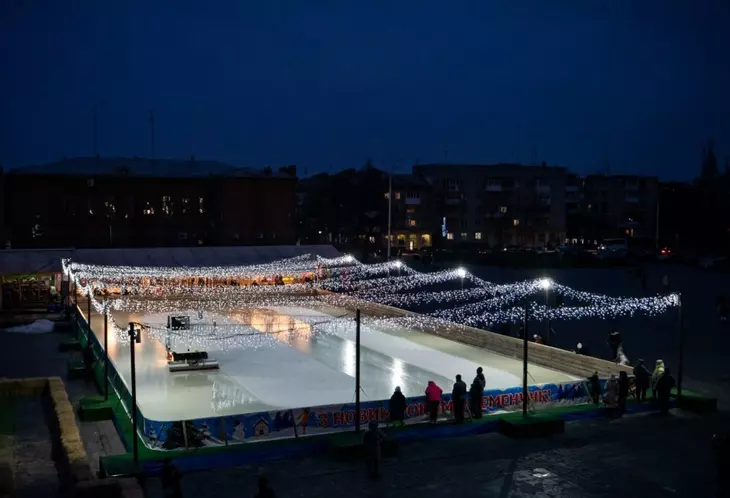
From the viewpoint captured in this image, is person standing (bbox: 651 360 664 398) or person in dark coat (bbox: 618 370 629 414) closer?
person in dark coat (bbox: 618 370 629 414)

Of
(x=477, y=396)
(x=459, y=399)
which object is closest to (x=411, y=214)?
(x=477, y=396)

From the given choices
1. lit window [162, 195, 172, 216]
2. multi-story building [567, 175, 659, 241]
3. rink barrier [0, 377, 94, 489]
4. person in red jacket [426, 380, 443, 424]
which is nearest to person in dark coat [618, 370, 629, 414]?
person in red jacket [426, 380, 443, 424]

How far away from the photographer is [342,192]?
58469 mm

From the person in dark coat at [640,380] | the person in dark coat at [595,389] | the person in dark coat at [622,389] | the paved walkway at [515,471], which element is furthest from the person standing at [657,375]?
the paved walkway at [515,471]

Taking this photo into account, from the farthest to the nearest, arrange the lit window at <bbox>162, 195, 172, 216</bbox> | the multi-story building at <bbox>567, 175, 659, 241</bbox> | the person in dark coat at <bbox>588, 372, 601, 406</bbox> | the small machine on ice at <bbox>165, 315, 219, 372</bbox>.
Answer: the multi-story building at <bbox>567, 175, 659, 241</bbox> → the lit window at <bbox>162, 195, 172, 216</bbox> → the small machine on ice at <bbox>165, 315, 219, 372</bbox> → the person in dark coat at <bbox>588, 372, 601, 406</bbox>

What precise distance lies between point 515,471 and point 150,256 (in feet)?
82.3

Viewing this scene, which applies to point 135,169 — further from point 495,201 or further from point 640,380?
point 640,380

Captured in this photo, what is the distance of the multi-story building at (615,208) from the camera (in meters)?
66.0

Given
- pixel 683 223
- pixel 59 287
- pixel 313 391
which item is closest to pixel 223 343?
pixel 313 391

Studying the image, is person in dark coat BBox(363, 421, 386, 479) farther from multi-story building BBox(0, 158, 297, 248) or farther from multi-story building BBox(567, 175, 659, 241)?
multi-story building BBox(567, 175, 659, 241)

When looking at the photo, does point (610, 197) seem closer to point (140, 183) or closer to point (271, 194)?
point (271, 194)

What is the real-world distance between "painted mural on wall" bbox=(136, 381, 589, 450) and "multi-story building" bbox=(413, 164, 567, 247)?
4837 centimetres

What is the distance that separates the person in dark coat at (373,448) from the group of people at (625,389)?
532cm

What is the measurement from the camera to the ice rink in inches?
573
